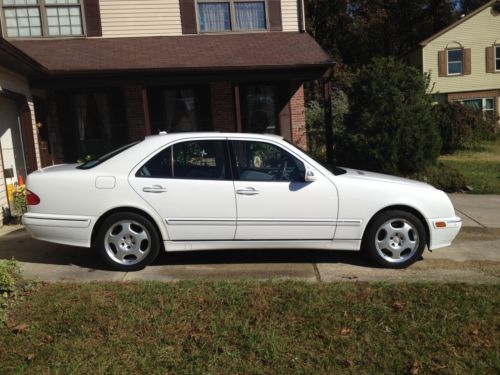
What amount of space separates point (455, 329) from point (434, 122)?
8087mm

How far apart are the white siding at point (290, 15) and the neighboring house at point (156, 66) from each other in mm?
27

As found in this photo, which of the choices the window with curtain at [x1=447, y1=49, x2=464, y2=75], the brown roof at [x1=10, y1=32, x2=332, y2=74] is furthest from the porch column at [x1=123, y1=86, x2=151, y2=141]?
the window with curtain at [x1=447, y1=49, x2=464, y2=75]

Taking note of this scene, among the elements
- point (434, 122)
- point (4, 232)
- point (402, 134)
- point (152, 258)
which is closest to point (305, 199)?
point (152, 258)

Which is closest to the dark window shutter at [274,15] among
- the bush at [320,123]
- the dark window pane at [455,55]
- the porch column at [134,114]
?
the bush at [320,123]

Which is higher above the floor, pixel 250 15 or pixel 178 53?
pixel 250 15

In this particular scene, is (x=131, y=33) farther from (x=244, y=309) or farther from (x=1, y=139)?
(x=244, y=309)

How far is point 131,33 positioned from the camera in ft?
45.7

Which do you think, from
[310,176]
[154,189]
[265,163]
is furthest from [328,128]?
[154,189]

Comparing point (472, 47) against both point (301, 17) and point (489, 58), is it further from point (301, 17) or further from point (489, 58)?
point (301, 17)

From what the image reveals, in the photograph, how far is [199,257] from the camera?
590cm

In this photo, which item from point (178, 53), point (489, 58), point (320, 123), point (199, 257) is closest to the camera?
point (199, 257)

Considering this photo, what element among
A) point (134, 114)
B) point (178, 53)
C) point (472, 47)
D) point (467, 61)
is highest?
point (472, 47)

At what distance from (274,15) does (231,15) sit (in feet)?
4.02

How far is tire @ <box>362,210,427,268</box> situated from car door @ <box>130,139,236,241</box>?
4.95ft
